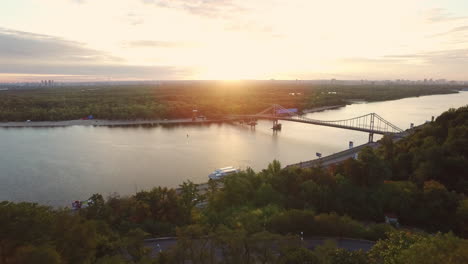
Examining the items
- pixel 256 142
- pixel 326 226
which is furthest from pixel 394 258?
pixel 256 142

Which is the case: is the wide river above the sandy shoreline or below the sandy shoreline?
below

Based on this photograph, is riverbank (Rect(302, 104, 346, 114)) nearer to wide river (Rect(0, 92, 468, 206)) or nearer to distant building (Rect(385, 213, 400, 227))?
wide river (Rect(0, 92, 468, 206))

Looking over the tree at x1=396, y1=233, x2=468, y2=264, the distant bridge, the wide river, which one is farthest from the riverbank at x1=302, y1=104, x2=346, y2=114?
the tree at x1=396, y1=233, x2=468, y2=264

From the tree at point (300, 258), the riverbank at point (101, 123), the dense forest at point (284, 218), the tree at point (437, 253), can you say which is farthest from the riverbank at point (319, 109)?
the tree at point (300, 258)

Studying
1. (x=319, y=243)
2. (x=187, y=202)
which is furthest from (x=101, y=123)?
(x=319, y=243)

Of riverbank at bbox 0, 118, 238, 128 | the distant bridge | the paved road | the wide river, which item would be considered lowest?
the wide river

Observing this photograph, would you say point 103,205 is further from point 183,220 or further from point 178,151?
point 178,151

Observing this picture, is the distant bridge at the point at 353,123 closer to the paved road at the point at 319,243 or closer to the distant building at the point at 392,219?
the distant building at the point at 392,219
